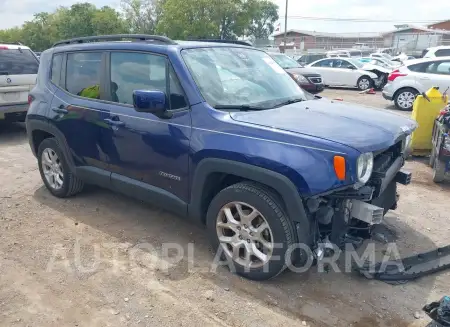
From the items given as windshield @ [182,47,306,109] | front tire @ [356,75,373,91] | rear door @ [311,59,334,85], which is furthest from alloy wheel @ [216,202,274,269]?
rear door @ [311,59,334,85]

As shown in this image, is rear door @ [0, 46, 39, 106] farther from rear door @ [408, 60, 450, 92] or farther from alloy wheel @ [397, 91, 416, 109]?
rear door @ [408, 60, 450, 92]

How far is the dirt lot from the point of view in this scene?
294 centimetres

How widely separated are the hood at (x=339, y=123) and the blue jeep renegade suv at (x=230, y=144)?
0.04 feet

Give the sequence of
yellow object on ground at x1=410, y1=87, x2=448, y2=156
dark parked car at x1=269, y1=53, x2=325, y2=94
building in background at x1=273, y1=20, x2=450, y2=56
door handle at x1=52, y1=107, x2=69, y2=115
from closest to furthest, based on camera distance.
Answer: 1. door handle at x1=52, y1=107, x2=69, y2=115
2. yellow object on ground at x1=410, y1=87, x2=448, y2=156
3. dark parked car at x1=269, y1=53, x2=325, y2=94
4. building in background at x1=273, y1=20, x2=450, y2=56

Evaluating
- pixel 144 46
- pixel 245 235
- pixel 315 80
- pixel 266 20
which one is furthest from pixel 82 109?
pixel 266 20

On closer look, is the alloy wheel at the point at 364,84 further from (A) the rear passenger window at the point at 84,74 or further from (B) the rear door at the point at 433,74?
(A) the rear passenger window at the point at 84,74

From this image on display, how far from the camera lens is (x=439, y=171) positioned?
5652 mm

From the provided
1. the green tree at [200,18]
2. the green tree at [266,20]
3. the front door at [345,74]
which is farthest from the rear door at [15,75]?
the green tree at [266,20]

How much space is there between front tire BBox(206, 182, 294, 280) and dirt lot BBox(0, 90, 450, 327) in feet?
0.56

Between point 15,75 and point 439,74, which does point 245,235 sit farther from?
point 439,74

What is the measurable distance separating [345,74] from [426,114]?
472 inches

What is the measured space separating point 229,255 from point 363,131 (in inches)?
56.9

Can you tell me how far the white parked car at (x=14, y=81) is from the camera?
7776 millimetres

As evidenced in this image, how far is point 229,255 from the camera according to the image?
3426 millimetres
